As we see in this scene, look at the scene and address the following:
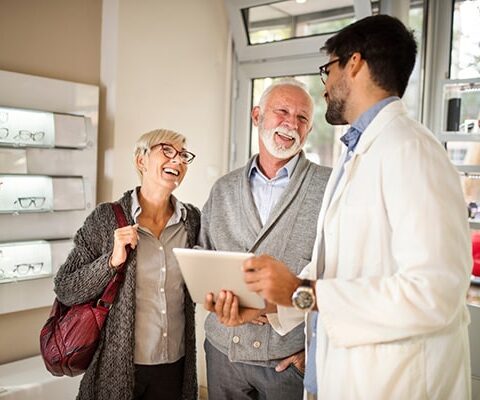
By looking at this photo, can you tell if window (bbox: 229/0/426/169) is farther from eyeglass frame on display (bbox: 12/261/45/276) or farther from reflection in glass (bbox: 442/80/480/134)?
eyeglass frame on display (bbox: 12/261/45/276)

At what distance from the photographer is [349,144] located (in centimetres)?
132

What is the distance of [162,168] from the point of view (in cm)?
177

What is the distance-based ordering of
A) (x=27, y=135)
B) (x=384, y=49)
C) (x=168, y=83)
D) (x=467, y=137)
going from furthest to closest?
(x=168, y=83) < (x=467, y=137) < (x=27, y=135) < (x=384, y=49)

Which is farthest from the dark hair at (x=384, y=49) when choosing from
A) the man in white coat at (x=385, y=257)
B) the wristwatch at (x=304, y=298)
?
the wristwatch at (x=304, y=298)

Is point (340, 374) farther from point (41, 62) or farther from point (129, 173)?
point (41, 62)

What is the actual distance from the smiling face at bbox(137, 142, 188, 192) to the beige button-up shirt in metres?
0.11

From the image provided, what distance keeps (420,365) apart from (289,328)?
480 mm

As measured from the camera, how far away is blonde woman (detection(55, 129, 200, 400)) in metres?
1.62

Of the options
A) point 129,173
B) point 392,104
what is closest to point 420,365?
point 392,104

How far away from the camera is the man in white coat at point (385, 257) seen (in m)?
1.03

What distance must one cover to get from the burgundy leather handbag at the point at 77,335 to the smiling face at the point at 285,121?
0.62 meters

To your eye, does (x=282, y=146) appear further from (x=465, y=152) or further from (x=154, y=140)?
(x=465, y=152)

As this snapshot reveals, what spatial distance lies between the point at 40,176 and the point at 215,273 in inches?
54.1

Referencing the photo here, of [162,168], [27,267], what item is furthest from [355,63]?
[27,267]
